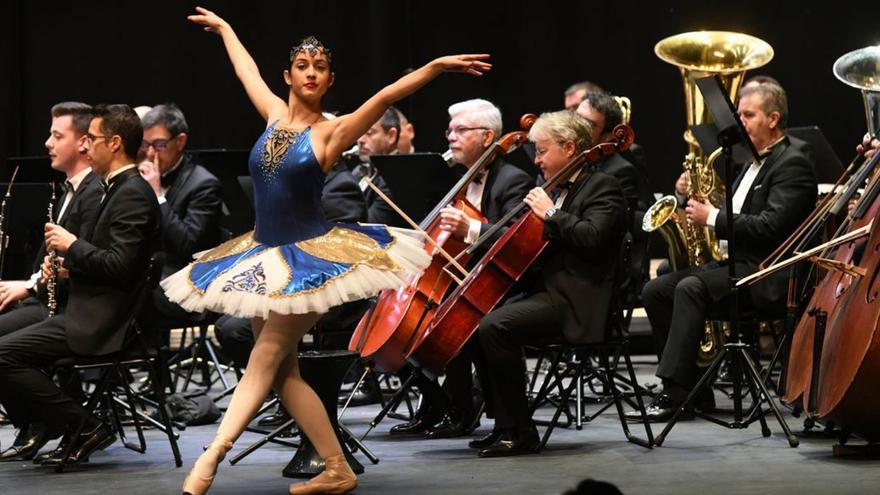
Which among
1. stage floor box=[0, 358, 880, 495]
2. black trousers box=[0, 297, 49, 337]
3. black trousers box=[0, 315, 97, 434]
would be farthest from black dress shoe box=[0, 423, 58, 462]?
black trousers box=[0, 297, 49, 337]

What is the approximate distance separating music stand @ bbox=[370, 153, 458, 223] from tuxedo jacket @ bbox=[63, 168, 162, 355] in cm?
149

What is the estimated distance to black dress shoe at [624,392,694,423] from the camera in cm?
551

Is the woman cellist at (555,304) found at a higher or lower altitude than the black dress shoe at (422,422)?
higher

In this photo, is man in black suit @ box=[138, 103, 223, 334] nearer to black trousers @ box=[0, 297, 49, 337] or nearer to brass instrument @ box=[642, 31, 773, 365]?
black trousers @ box=[0, 297, 49, 337]

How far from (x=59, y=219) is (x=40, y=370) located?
83 cm

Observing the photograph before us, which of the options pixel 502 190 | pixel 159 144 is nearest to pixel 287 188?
pixel 502 190

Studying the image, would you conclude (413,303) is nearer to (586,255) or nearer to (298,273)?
(586,255)

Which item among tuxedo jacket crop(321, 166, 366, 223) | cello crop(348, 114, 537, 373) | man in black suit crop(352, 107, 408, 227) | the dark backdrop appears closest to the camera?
cello crop(348, 114, 537, 373)

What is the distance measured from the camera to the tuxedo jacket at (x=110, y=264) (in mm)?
4629

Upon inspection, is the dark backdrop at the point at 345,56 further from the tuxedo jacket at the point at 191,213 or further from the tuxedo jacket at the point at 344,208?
the tuxedo jacket at the point at 344,208

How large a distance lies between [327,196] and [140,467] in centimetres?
175

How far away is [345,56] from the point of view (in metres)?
9.12

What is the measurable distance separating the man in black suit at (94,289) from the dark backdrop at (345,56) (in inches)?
166

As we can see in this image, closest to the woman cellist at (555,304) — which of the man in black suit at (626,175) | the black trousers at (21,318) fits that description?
the man in black suit at (626,175)
